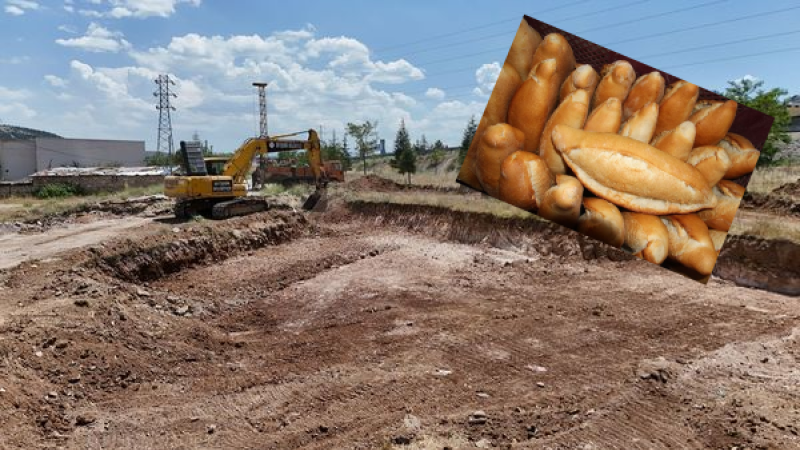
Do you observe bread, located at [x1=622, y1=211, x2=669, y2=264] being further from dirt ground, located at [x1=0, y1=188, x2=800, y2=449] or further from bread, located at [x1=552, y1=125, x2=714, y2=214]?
dirt ground, located at [x1=0, y1=188, x2=800, y2=449]

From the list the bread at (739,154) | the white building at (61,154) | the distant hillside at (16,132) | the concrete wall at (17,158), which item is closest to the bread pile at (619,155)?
the bread at (739,154)

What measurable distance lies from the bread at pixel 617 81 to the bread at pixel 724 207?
69cm

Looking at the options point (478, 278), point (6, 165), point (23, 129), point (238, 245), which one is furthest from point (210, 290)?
point (23, 129)

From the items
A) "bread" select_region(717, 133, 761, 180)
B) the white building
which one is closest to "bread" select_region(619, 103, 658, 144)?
"bread" select_region(717, 133, 761, 180)

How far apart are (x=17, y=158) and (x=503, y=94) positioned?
66.9 meters

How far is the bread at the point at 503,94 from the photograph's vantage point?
278 cm

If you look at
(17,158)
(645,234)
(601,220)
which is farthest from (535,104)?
(17,158)

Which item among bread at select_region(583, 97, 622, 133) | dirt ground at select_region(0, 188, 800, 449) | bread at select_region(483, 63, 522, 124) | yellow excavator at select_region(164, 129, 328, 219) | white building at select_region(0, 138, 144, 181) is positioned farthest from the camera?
white building at select_region(0, 138, 144, 181)

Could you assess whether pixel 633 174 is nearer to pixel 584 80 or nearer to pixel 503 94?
pixel 584 80

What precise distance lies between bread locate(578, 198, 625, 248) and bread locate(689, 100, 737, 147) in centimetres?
58

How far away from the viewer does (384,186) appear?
30.6m

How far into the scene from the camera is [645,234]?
2.63 m

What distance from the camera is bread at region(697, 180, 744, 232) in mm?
2654

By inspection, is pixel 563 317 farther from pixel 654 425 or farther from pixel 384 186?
pixel 384 186
